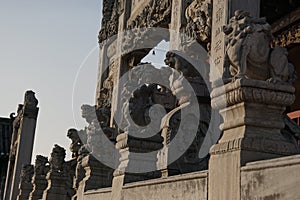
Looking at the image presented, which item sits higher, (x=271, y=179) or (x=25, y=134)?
(x=25, y=134)

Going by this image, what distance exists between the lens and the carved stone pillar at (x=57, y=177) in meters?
13.9

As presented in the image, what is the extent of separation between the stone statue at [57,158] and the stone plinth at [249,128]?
371 inches

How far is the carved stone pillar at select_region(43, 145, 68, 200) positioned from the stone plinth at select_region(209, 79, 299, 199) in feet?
30.9

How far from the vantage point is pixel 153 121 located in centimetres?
802

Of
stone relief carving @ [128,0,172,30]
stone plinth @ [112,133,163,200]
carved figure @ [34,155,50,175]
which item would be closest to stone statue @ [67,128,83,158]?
stone relief carving @ [128,0,172,30]

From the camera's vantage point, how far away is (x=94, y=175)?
1017 centimetres

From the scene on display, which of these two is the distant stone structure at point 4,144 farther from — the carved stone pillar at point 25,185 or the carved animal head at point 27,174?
the carved stone pillar at point 25,185

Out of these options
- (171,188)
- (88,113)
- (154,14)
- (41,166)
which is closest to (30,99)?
(41,166)

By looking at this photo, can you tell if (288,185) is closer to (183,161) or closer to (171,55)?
(183,161)

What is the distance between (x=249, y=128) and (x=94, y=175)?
5.77 metres

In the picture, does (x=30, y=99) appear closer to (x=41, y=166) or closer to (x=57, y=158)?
(x=41, y=166)

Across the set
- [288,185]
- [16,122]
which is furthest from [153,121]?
[16,122]

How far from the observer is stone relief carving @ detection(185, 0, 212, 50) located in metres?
10.1

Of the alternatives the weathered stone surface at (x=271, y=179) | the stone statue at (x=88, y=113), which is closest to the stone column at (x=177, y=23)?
the stone statue at (x=88, y=113)
